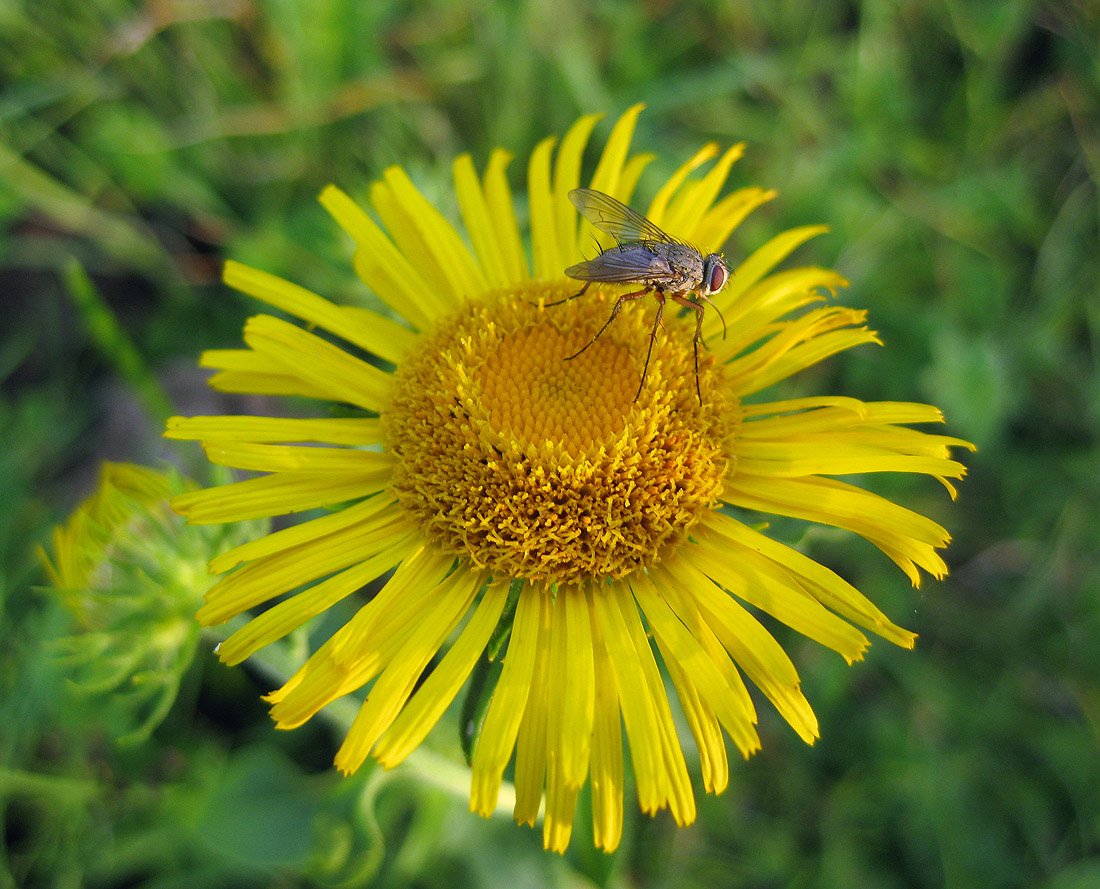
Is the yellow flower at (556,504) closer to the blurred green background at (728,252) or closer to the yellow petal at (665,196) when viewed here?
the yellow petal at (665,196)

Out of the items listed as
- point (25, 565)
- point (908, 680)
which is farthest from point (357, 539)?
point (908, 680)

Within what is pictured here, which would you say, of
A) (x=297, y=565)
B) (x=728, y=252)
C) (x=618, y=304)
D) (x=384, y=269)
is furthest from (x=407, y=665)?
(x=728, y=252)

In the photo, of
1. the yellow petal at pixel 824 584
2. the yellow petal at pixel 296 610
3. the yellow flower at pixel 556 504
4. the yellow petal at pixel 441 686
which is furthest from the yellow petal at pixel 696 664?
the yellow petal at pixel 296 610

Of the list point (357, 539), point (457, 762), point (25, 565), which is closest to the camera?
point (357, 539)

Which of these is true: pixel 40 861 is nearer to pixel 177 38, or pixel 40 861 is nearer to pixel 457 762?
pixel 457 762

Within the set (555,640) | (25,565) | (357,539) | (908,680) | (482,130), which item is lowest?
(908,680)

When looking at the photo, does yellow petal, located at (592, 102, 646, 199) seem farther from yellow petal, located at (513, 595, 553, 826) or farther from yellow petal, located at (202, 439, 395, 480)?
yellow petal, located at (513, 595, 553, 826)
